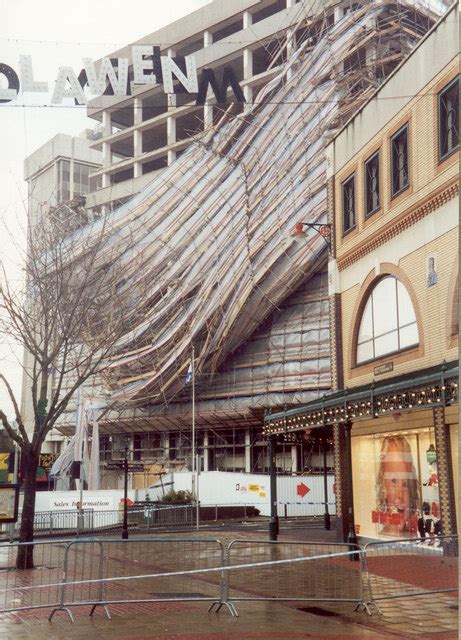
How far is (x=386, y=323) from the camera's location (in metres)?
23.3

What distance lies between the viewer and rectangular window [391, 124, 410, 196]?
2247cm

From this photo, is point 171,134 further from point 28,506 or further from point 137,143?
point 28,506

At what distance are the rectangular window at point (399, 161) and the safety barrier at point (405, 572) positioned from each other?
1012 centimetres

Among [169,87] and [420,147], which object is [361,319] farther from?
[169,87]

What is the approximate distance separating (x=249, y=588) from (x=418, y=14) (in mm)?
49913

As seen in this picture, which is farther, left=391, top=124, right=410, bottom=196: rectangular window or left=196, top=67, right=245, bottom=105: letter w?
left=196, top=67, right=245, bottom=105: letter w

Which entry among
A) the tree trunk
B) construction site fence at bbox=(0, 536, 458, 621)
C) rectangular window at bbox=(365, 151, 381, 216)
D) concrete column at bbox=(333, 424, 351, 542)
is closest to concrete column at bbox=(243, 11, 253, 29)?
rectangular window at bbox=(365, 151, 381, 216)

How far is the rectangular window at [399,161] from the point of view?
22.5 m

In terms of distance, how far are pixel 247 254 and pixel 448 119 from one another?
3441cm

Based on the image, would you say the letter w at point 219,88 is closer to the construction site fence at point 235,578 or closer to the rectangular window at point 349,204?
the rectangular window at point 349,204

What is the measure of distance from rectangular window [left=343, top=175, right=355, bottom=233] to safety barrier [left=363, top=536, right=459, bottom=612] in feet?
38.7

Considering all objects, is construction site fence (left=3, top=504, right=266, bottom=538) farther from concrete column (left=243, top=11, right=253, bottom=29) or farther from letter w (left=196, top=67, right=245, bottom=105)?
concrete column (left=243, top=11, right=253, bottom=29)

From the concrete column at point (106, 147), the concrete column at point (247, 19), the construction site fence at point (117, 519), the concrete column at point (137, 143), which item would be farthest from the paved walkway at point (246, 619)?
the concrete column at point (106, 147)

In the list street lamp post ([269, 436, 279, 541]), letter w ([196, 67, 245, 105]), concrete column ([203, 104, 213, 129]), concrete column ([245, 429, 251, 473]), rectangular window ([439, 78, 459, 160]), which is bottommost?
street lamp post ([269, 436, 279, 541])
